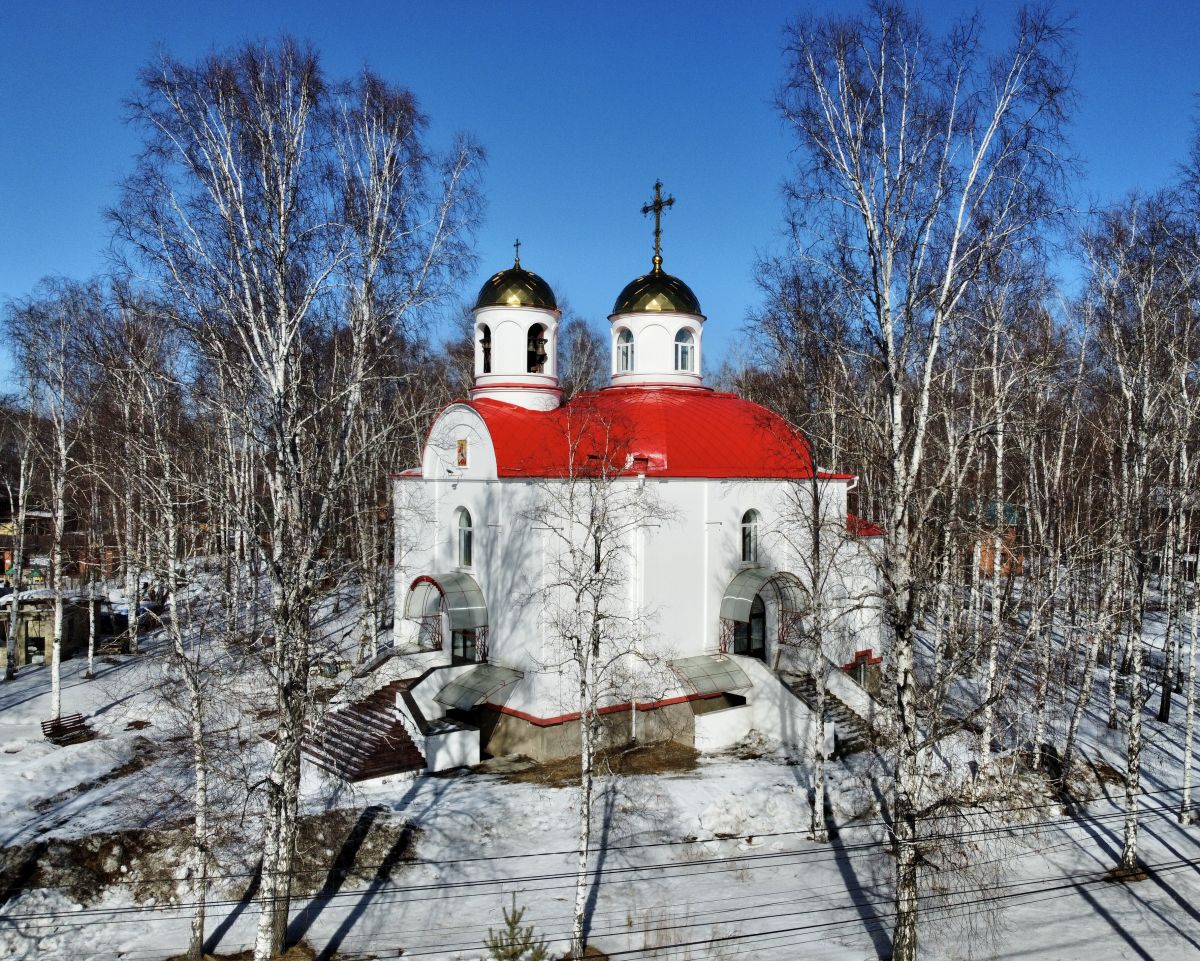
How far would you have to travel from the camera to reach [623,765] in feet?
47.5

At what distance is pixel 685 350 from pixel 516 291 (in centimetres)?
391

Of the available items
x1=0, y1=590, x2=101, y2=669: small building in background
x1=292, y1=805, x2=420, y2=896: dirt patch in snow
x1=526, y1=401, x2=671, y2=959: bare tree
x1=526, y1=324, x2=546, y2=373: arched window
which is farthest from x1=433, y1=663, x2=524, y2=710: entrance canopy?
x1=0, y1=590, x2=101, y2=669: small building in background

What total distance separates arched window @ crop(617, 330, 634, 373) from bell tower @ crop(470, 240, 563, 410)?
1.56 metres

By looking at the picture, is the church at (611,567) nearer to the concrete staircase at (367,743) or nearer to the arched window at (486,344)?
the arched window at (486,344)

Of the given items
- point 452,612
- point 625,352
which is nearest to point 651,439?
point 625,352

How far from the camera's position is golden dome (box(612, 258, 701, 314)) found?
60.5 ft

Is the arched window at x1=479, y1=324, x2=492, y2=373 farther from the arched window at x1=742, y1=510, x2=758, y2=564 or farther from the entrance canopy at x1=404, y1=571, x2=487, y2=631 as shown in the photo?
the arched window at x1=742, y1=510, x2=758, y2=564

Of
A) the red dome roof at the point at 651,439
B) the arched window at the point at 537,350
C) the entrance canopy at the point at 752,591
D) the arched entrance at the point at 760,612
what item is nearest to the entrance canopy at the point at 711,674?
the arched entrance at the point at 760,612

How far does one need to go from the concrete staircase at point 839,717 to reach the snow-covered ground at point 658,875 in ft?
1.63

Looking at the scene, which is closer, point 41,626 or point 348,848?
point 348,848

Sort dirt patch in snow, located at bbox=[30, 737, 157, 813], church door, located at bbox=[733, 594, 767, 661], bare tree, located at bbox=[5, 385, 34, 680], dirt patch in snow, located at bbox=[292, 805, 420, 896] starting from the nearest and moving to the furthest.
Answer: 1. dirt patch in snow, located at bbox=[292, 805, 420, 896]
2. dirt patch in snow, located at bbox=[30, 737, 157, 813]
3. church door, located at bbox=[733, 594, 767, 661]
4. bare tree, located at bbox=[5, 385, 34, 680]

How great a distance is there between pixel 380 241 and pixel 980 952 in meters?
11.2

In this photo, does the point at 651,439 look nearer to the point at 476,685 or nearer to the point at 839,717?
the point at 476,685

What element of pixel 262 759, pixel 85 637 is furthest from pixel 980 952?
pixel 85 637
